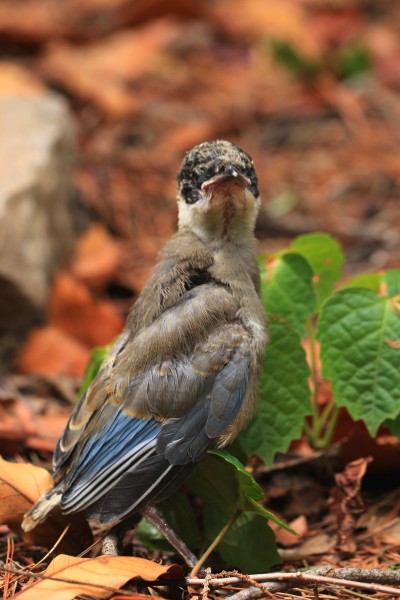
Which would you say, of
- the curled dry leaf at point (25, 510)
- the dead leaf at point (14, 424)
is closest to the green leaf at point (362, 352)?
the curled dry leaf at point (25, 510)

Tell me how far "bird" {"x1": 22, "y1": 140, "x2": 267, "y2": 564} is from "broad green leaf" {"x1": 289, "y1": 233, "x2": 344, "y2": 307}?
234 mm

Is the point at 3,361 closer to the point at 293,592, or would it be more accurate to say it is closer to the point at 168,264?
the point at 168,264

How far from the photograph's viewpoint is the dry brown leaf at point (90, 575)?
7.21ft

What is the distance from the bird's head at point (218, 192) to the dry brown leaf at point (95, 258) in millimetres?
1760

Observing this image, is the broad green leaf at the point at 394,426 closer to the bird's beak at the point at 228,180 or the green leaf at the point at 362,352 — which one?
the green leaf at the point at 362,352

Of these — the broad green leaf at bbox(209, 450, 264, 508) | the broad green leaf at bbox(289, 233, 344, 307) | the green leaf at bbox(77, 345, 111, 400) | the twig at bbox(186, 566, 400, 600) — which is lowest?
the twig at bbox(186, 566, 400, 600)

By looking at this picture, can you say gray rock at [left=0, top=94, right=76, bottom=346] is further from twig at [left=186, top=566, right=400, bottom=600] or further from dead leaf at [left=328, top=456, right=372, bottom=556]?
twig at [left=186, top=566, right=400, bottom=600]

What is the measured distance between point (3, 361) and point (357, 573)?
2.53 metres

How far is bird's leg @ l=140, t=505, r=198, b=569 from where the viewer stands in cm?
263

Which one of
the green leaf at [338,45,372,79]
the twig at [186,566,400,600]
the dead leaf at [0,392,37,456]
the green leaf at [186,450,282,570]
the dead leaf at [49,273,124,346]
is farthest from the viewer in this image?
the green leaf at [338,45,372,79]

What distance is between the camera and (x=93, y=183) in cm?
582

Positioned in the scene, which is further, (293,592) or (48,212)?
(48,212)

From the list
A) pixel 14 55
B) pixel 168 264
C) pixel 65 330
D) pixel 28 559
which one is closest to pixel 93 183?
pixel 65 330

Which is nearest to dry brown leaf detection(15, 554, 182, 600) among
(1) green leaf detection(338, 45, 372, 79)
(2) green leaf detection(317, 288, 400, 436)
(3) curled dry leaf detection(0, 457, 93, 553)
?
(3) curled dry leaf detection(0, 457, 93, 553)
